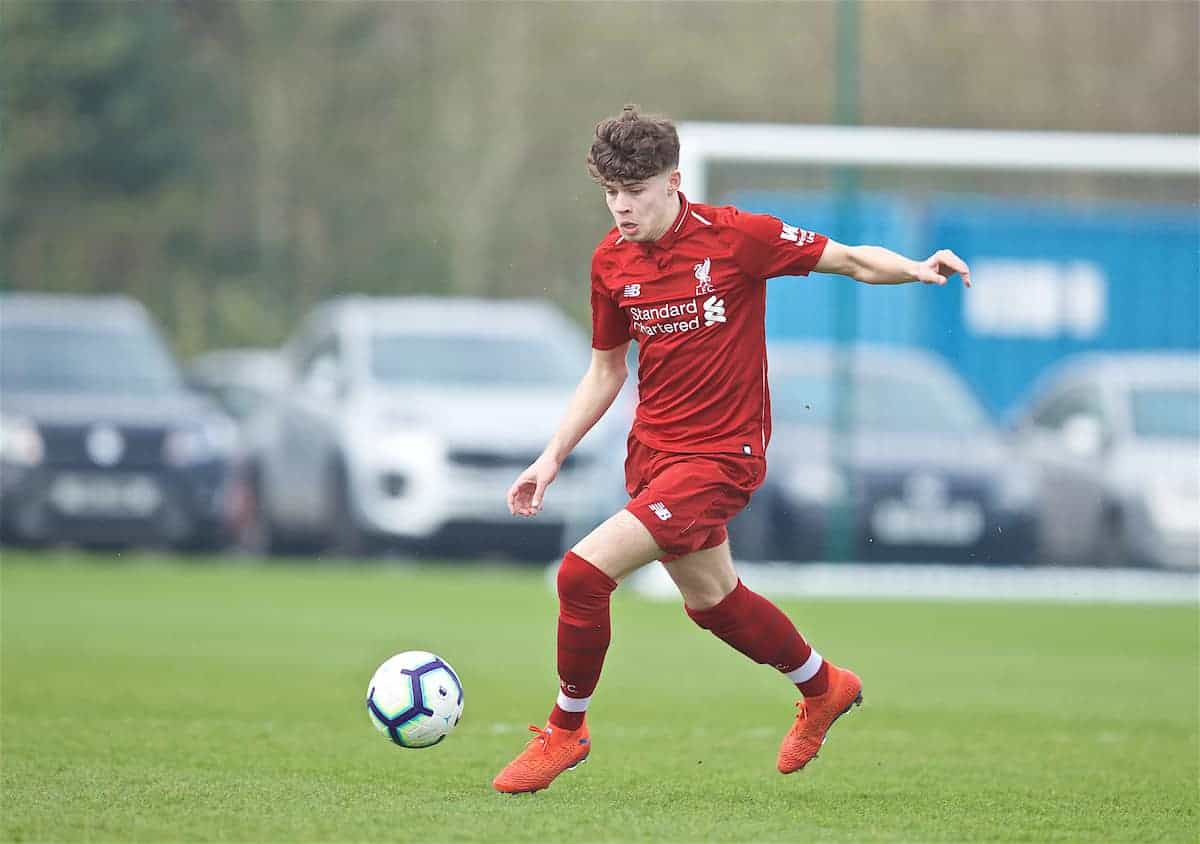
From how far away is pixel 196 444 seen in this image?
14.6 meters

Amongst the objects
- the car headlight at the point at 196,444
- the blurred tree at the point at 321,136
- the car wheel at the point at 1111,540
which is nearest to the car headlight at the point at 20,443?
the car headlight at the point at 196,444

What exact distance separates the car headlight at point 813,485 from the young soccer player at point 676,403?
7978 mm

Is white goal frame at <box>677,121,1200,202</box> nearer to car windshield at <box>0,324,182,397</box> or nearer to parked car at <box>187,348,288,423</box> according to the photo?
parked car at <box>187,348,288,423</box>

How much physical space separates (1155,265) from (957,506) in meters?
2.53

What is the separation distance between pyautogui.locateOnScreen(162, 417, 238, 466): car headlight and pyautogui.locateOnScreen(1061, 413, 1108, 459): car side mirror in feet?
20.4

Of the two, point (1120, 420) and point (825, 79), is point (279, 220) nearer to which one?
point (825, 79)

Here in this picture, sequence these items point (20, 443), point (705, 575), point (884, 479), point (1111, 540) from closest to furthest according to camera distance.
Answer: point (705, 575)
point (1111, 540)
point (884, 479)
point (20, 443)

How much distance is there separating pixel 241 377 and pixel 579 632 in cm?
1088

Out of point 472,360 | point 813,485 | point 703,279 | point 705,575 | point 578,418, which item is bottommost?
point 813,485

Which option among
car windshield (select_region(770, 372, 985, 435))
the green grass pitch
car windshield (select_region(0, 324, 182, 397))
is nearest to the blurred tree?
car windshield (select_region(0, 324, 182, 397))

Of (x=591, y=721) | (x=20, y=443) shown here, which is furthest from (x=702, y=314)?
(x=20, y=443)

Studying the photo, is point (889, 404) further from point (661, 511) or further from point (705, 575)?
point (661, 511)

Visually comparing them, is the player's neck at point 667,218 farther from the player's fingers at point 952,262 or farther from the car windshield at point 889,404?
the car windshield at point 889,404

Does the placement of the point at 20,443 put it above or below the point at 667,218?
below
